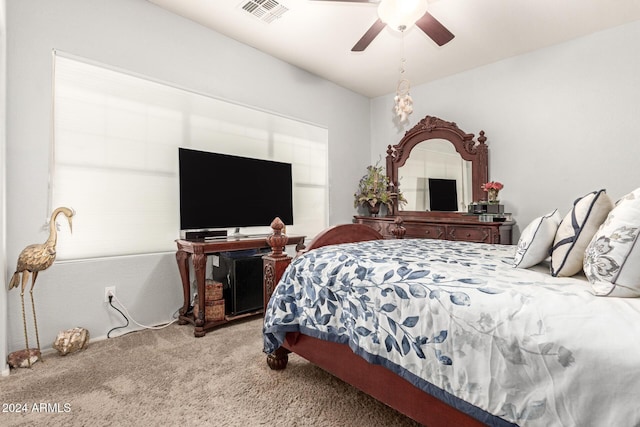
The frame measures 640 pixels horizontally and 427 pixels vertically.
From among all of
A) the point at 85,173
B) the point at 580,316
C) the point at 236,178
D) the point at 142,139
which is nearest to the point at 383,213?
the point at 236,178

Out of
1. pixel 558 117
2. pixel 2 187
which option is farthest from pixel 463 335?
pixel 558 117

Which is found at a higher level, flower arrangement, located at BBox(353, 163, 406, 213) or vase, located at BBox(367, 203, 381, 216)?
flower arrangement, located at BBox(353, 163, 406, 213)

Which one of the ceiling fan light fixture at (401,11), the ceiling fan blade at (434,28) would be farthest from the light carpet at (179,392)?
the ceiling fan blade at (434,28)

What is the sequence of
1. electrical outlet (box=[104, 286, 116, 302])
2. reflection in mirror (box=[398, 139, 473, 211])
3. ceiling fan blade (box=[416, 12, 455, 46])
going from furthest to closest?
reflection in mirror (box=[398, 139, 473, 211]) < electrical outlet (box=[104, 286, 116, 302]) < ceiling fan blade (box=[416, 12, 455, 46])

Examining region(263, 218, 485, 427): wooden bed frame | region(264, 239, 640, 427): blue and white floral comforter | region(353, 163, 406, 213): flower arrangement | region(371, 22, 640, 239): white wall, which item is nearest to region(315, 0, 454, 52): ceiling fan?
region(263, 218, 485, 427): wooden bed frame

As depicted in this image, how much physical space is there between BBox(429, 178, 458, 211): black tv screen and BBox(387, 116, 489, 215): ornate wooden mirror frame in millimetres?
127

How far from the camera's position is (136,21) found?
2.74 meters

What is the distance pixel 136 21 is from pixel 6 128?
1.30 meters

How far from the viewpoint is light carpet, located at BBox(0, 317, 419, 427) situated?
61.1 inches

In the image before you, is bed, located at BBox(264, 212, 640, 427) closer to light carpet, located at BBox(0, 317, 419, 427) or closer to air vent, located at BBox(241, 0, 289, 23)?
light carpet, located at BBox(0, 317, 419, 427)

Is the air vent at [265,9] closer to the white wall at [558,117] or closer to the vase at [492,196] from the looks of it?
the white wall at [558,117]

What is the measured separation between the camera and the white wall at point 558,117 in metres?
3.10

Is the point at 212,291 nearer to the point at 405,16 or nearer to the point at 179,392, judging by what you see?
the point at 179,392

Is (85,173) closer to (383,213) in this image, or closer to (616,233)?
(616,233)
